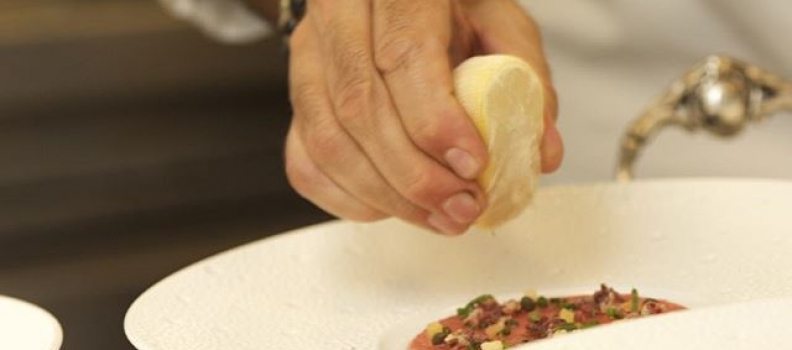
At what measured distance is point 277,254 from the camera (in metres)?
0.93

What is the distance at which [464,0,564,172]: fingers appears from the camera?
906mm

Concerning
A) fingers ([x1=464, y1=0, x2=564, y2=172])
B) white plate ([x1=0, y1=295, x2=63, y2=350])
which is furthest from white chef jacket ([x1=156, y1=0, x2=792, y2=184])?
white plate ([x1=0, y1=295, x2=63, y2=350])

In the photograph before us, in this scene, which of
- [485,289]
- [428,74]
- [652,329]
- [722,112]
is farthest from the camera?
[722,112]

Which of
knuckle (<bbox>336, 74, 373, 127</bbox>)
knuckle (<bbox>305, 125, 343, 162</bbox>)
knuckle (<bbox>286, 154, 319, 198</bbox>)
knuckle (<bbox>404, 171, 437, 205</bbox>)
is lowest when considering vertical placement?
knuckle (<bbox>286, 154, 319, 198</bbox>)

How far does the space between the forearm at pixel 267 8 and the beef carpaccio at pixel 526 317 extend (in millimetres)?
705

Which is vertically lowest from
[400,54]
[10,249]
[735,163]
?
[10,249]

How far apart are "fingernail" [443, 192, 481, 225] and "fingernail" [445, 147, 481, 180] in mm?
19

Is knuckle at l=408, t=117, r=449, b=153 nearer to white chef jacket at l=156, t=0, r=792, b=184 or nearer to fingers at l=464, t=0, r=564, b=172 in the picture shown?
fingers at l=464, t=0, r=564, b=172

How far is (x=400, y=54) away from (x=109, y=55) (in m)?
1.65

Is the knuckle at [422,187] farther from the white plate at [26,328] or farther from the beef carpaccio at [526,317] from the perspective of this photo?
the white plate at [26,328]

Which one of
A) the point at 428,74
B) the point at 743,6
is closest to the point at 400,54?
the point at 428,74

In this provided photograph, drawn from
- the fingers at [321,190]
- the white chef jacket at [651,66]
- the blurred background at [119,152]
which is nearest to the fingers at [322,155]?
the fingers at [321,190]

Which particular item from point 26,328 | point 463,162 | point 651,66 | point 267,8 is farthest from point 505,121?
point 267,8

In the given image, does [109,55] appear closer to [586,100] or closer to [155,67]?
[155,67]
